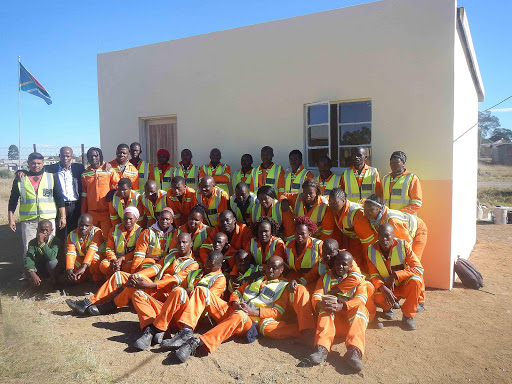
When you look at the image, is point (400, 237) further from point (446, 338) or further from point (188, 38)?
point (188, 38)

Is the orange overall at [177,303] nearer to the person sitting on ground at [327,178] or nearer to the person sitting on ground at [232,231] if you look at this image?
the person sitting on ground at [232,231]

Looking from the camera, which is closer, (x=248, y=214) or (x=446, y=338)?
(x=446, y=338)

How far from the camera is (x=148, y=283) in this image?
447 centimetres

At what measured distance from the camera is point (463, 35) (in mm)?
5945

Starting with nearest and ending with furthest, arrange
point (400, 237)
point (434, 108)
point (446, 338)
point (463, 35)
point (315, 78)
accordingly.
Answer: point (446, 338) < point (400, 237) < point (434, 108) < point (463, 35) < point (315, 78)

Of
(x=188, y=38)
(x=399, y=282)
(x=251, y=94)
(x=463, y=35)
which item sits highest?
(x=188, y=38)

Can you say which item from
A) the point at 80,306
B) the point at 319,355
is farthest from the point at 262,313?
the point at 80,306

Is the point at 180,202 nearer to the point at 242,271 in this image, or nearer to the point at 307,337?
the point at 242,271

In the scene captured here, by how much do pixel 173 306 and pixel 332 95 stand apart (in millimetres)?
3921

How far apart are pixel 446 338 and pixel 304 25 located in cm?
480

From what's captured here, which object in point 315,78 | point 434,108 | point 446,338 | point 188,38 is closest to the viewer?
point 446,338

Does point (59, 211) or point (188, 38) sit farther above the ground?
point (188, 38)

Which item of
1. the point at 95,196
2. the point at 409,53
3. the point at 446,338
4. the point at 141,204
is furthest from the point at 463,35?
the point at 95,196

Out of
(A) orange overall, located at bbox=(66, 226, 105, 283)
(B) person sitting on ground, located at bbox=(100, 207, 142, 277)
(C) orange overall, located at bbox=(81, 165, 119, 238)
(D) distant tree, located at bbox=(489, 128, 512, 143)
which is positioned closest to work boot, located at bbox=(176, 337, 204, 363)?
(B) person sitting on ground, located at bbox=(100, 207, 142, 277)
